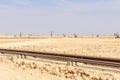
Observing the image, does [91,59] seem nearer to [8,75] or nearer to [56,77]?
[56,77]

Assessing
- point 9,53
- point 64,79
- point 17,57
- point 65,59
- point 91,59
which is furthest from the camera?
point 9,53

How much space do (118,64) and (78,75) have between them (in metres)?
1.85

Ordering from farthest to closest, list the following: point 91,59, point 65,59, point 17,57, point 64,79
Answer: point 17,57
point 65,59
point 91,59
point 64,79

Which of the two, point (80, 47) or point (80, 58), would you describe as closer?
point (80, 58)

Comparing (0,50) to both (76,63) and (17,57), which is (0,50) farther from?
(76,63)

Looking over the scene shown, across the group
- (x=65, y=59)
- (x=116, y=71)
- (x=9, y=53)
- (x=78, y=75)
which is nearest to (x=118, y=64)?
(x=116, y=71)

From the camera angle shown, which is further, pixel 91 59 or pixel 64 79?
pixel 91 59

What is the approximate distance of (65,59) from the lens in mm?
20094

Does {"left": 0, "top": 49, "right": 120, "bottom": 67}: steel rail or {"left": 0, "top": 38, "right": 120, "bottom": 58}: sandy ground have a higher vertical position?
{"left": 0, "top": 49, "right": 120, "bottom": 67}: steel rail

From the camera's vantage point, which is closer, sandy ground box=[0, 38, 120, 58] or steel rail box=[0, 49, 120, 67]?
steel rail box=[0, 49, 120, 67]

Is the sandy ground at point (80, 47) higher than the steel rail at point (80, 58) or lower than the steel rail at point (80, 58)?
lower

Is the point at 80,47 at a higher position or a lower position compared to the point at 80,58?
lower

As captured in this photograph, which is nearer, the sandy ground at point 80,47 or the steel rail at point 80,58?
the steel rail at point 80,58

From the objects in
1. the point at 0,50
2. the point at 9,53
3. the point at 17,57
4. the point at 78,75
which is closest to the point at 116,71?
the point at 78,75
